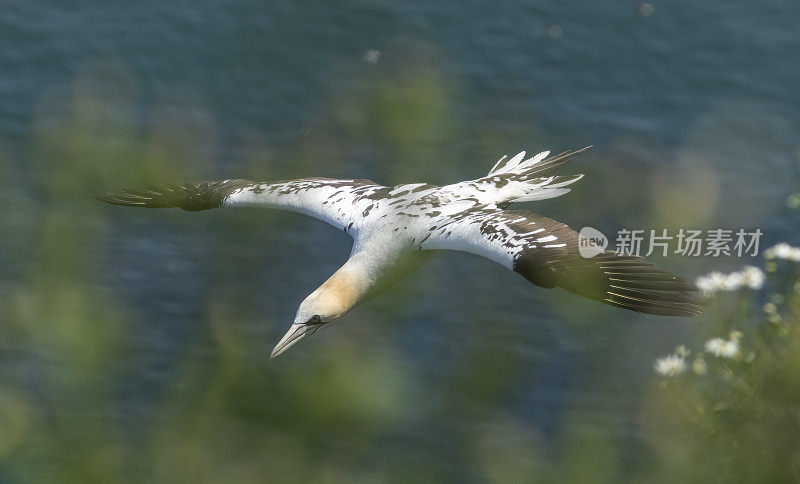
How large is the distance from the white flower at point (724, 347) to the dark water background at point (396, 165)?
3.79 ft

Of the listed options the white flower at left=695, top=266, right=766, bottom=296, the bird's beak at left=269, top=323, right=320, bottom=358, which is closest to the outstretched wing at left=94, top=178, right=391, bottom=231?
the bird's beak at left=269, top=323, right=320, bottom=358

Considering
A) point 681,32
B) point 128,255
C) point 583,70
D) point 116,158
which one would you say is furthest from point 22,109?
point 116,158

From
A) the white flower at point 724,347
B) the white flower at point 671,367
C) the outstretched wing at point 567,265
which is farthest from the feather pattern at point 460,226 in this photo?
the white flower at point 724,347

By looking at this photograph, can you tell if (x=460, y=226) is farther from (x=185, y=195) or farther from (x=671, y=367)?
(x=185, y=195)

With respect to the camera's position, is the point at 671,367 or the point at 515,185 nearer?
the point at 671,367

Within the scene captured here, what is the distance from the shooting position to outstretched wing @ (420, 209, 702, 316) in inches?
386

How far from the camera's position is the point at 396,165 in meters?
9.99

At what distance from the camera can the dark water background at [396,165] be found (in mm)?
13398

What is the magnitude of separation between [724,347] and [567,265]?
2443 mm

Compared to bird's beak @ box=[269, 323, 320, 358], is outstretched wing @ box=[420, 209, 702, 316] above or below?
above

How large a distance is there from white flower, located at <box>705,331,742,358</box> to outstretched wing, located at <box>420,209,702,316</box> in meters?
1.18

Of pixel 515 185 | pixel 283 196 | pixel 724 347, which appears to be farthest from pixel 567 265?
pixel 283 196

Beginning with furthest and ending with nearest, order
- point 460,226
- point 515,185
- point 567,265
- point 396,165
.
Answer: point 515,185
point 460,226
point 567,265
point 396,165

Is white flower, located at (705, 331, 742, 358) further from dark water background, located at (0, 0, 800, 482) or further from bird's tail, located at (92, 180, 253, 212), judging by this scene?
bird's tail, located at (92, 180, 253, 212)
